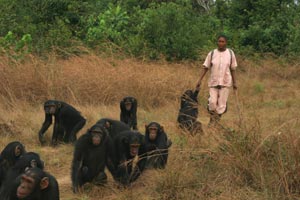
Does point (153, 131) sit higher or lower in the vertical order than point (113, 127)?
lower

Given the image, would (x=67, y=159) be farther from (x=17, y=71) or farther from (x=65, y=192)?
(x=17, y=71)

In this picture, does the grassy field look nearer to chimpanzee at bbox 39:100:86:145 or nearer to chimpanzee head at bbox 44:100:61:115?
chimpanzee at bbox 39:100:86:145

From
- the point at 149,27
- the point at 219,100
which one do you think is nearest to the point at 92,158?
the point at 219,100

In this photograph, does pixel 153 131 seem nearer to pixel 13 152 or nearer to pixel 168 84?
pixel 13 152

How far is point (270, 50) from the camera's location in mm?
19734

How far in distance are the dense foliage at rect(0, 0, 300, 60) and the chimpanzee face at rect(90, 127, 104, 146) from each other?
6430 mm

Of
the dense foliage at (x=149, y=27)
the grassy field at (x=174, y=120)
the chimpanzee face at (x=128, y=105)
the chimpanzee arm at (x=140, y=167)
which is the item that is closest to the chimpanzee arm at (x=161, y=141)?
the grassy field at (x=174, y=120)

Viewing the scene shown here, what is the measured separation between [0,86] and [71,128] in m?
2.79

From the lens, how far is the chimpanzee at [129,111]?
9.05 metres

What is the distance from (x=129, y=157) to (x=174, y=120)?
11.4 ft

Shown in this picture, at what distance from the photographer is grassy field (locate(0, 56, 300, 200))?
5.39m

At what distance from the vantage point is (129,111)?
9.11 meters

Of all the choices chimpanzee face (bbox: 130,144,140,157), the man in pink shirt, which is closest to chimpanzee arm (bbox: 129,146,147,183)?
chimpanzee face (bbox: 130,144,140,157)

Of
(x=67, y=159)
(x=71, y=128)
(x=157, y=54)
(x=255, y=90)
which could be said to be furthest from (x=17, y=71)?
(x=255, y=90)
